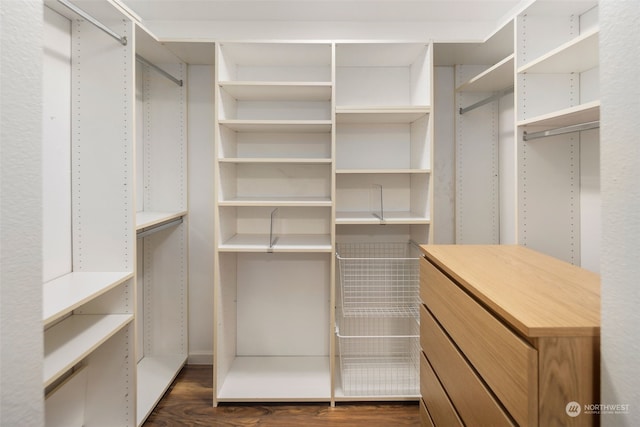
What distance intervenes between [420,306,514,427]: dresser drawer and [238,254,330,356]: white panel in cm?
128

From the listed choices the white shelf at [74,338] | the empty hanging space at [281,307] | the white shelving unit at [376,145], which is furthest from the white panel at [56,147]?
the white shelving unit at [376,145]

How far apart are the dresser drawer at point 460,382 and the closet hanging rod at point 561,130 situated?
0.98 metres

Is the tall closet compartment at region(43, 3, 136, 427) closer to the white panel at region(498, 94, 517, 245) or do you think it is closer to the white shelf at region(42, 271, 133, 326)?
the white shelf at region(42, 271, 133, 326)

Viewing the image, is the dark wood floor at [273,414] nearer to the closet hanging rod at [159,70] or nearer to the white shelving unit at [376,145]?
the white shelving unit at [376,145]

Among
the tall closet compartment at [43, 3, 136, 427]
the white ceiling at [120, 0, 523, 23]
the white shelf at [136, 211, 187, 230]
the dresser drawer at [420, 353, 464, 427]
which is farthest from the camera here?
the white ceiling at [120, 0, 523, 23]

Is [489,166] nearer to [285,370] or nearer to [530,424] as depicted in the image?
[285,370]

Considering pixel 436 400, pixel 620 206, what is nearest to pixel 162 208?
pixel 436 400

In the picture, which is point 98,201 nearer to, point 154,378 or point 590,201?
point 154,378

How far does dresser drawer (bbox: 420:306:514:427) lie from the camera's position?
99 cm

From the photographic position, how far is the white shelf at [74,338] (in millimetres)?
1500

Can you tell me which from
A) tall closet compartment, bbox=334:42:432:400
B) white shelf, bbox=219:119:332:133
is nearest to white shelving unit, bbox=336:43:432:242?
tall closet compartment, bbox=334:42:432:400

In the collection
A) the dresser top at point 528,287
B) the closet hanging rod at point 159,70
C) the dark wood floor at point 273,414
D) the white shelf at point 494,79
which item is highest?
the closet hanging rod at point 159,70

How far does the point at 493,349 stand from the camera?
3.22 feet

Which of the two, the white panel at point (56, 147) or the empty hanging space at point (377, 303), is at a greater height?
the white panel at point (56, 147)
